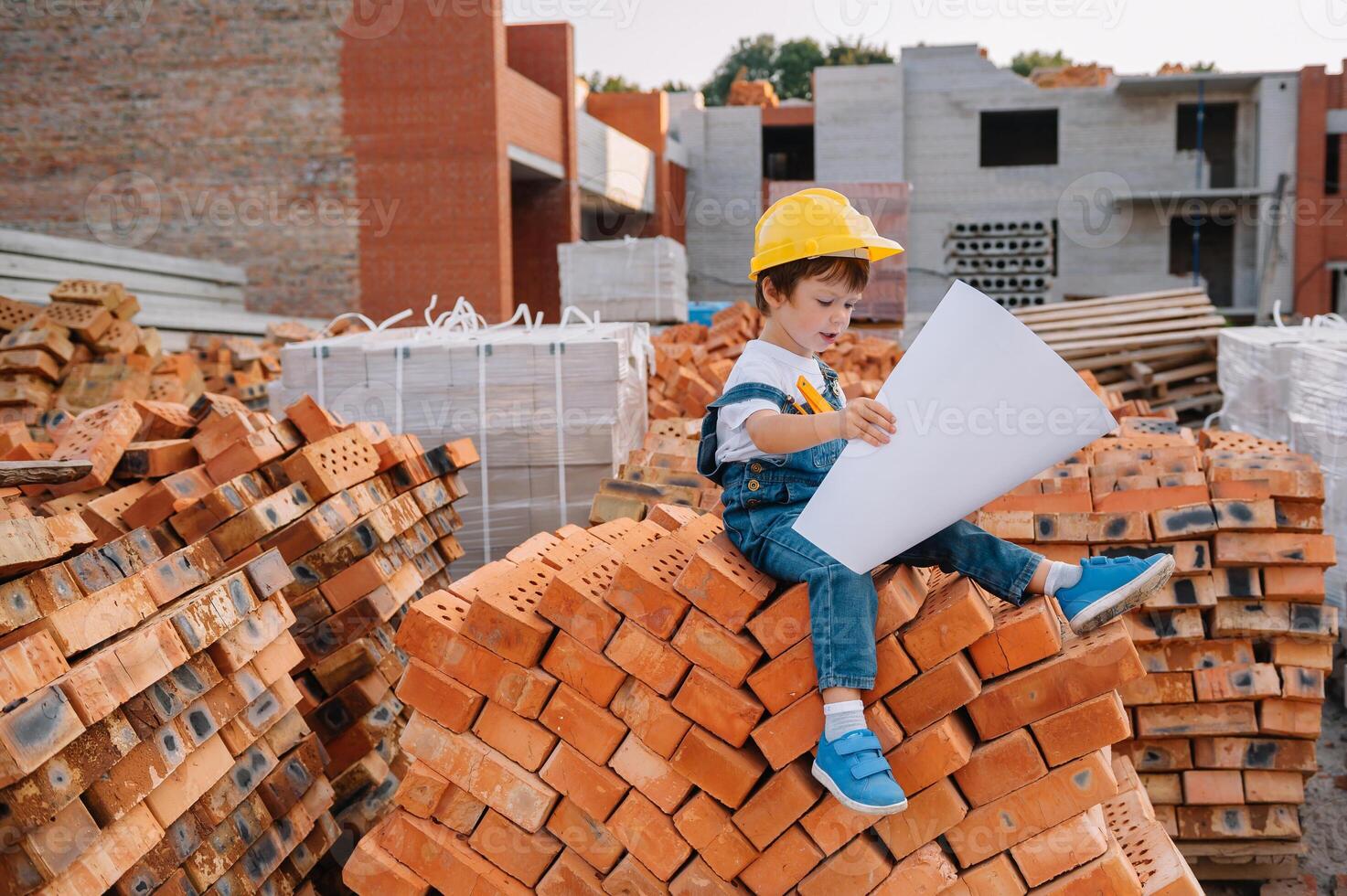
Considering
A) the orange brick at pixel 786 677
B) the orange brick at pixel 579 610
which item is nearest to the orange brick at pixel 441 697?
the orange brick at pixel 579 610

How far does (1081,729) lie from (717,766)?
3.04 ft

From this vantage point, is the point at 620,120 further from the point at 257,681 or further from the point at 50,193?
the point at 257,681

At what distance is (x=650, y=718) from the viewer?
9.87 feet

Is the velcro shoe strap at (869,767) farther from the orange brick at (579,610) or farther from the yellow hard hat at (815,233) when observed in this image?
the yellow hard hat at (815,233)

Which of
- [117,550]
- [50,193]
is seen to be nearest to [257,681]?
[117,550]

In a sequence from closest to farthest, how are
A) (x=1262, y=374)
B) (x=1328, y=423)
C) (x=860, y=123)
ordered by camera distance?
(x=1328, y=423), (x=1262, y=374), (x=860, y=123)

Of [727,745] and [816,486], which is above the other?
[816,486]

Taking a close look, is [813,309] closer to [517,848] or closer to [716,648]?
[716,648]

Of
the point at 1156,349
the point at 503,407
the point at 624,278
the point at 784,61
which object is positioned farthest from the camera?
the point at 784,61

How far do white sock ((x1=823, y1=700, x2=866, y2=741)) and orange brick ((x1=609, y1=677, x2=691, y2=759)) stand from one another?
0.42 meters

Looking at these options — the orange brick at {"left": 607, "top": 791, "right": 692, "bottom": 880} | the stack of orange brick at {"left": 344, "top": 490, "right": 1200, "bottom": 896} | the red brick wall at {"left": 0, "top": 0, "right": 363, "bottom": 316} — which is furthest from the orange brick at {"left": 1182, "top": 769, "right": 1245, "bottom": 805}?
the red brick wall at {"left": 0, "top": 0, "right": 363, "bottom": 316}

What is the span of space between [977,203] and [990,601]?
847 inches

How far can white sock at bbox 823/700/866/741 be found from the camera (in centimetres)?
274

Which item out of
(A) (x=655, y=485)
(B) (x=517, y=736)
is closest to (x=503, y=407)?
(A) (x=655, y=485)
